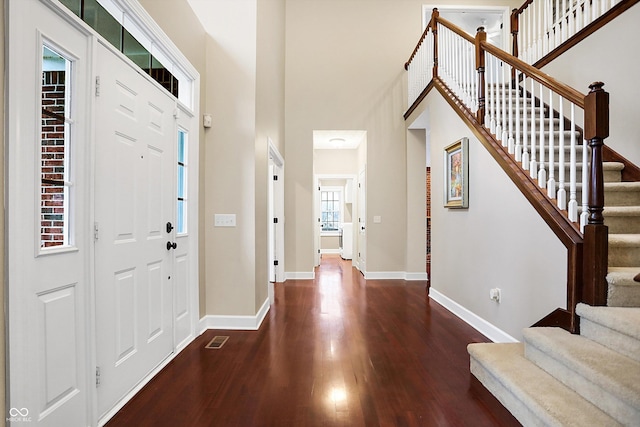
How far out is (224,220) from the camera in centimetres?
310

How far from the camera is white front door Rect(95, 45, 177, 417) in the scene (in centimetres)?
171

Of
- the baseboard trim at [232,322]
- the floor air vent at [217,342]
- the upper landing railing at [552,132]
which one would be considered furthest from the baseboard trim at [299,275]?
the upper landing railing at [552,132]

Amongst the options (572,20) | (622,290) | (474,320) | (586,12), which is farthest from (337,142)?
(622,290)

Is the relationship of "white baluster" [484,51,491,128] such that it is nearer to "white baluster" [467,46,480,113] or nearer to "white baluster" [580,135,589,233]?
"white baluster" [467,46,480,113]

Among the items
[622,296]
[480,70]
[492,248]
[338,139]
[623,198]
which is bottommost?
[622,296]

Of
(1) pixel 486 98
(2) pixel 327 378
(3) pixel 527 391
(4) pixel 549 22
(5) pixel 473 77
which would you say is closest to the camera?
(3) pixel 527 391

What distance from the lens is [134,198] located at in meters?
1.98

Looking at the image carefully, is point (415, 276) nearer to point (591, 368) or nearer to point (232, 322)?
point (232, 322)

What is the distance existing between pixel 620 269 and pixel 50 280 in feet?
10.0

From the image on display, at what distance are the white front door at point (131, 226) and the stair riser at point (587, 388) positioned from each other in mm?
2440

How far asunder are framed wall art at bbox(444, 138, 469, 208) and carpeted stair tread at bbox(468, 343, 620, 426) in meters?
1.61

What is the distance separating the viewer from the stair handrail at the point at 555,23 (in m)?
3.01

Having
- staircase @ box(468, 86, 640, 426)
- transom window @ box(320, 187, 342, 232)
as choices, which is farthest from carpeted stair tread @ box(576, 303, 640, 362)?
transom window @ box(320, 187, 342, 232)
